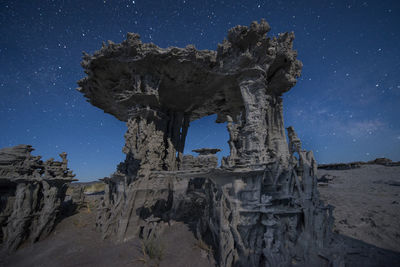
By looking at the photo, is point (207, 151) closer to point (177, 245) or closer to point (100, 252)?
point (177, 245)

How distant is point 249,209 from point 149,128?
6456 millimetres

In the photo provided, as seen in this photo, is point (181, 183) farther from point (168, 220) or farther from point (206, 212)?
point (206, 212)

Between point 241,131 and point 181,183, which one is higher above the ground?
point 241,131

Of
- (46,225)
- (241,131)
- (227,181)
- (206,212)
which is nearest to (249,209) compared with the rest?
(227,181)

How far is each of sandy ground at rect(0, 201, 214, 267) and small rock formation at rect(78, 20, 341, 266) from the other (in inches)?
18.2

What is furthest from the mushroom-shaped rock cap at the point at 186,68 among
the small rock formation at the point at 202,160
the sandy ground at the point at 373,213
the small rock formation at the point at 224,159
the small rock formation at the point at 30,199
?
the sandy ground at the point at 373,213

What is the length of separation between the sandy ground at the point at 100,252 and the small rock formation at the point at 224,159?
46 centimetres

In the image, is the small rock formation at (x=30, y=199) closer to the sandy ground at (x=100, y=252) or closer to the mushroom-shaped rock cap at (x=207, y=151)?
the sandy ground at (x=100, y=252)

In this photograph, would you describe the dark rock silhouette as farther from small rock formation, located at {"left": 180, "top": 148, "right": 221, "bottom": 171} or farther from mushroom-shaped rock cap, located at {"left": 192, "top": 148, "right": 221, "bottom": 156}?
mushroom-shaped rock cap, located at {"left": 192, "top": 148, "right": 221, "bottom": 156}

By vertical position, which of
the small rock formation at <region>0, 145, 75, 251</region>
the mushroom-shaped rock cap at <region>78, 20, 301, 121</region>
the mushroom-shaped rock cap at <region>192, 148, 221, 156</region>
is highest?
the mushroom-shaped rock cap at <region>78, 20, 301, 121</region>

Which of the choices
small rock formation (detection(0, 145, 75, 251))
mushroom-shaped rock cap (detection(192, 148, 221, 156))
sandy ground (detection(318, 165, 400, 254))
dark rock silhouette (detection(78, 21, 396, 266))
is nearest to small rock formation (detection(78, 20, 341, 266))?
dark rock silhouette (detection(78, 21, 396, 266))

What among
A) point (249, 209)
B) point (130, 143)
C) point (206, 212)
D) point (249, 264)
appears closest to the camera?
point (249, 264)

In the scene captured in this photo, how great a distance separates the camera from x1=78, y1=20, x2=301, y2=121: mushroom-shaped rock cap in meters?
7.55

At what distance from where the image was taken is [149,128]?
8977 millimetres
